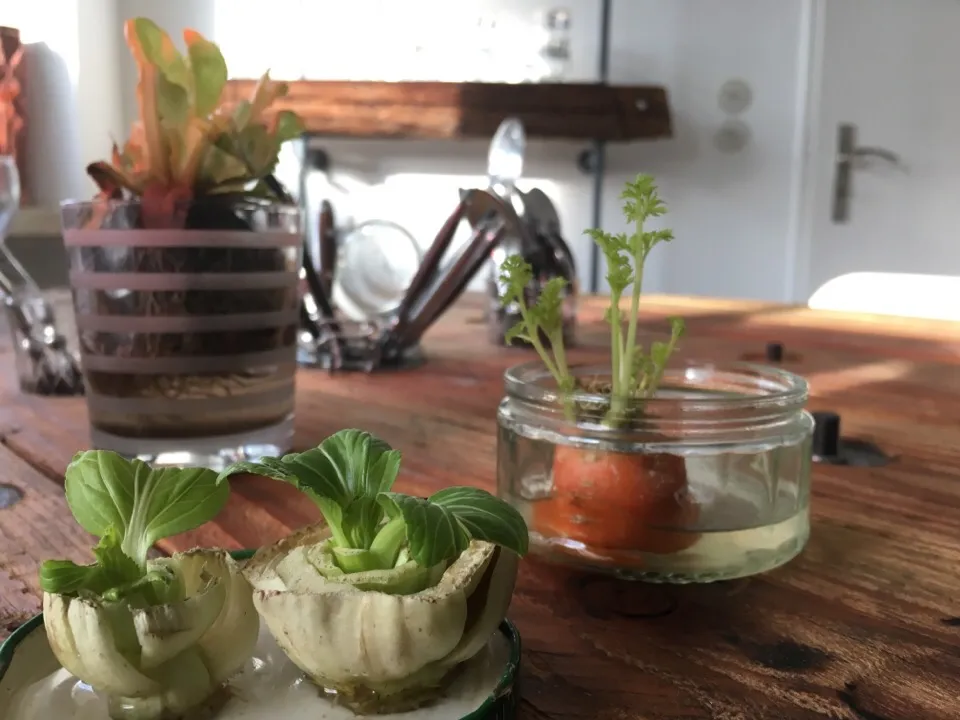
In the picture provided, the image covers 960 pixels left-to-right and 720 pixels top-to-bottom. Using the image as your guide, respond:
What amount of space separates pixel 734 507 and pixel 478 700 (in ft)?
0.57

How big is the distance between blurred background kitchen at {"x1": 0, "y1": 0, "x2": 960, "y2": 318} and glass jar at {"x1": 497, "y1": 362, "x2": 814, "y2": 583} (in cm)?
263

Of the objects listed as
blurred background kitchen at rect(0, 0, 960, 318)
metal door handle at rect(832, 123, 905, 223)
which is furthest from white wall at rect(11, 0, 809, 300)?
metal door handle at rect(832, 123, 905, 223)

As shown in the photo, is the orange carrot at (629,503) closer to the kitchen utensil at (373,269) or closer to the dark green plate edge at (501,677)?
the dark green plate edge at (501,677)

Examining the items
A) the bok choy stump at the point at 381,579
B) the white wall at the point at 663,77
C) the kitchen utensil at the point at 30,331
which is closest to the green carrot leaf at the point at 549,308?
the bok choy stump at the point at 381,579

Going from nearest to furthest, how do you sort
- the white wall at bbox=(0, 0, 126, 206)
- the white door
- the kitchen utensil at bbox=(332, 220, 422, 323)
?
the kitchen utensil at bbox=(332, 220, 422, 323) → the white wall at bbox=(0, 0, 126, 206) → the white door

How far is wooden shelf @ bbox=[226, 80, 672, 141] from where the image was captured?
2617 mm

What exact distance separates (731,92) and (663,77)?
244mm

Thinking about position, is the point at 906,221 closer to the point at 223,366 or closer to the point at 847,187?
the point at 847,187

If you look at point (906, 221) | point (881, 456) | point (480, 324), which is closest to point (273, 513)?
point (881, 456)

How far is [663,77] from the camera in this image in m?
3.06

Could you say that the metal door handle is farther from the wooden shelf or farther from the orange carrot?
the orange carrot

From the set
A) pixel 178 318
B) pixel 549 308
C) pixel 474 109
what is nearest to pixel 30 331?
pixel 178 318

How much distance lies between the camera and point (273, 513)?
0.45m

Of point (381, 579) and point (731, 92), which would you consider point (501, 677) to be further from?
point (731, 92)
